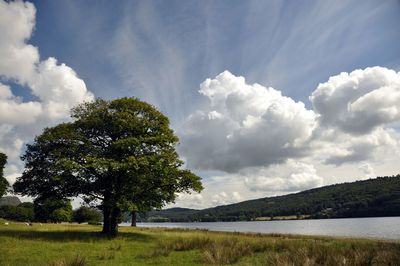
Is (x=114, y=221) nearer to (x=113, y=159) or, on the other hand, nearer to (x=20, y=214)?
(x=113, y=159)

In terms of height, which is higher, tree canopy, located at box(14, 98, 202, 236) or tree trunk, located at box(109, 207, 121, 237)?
tree canopy, located at box(14, 98, 202, 236)

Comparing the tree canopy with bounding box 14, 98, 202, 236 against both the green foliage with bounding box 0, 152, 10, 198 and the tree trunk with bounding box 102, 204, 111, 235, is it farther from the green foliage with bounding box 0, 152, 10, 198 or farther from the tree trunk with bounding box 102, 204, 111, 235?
the green foliage with bounding box 0, 152, 10, 198

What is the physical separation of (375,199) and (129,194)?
578 feet

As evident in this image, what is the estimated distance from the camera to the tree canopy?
33031 mm

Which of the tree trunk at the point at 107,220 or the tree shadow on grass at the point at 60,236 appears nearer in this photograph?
the tree shadow on grass at the point at 60,236

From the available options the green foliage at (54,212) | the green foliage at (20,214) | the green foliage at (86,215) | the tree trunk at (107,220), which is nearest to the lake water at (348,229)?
the green foliage at (86,215)

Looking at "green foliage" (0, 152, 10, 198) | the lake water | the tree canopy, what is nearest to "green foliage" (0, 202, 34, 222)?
"green foliage" (0, 152, 10, 198)

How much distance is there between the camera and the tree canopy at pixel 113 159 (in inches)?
1300

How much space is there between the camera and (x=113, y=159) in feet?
105

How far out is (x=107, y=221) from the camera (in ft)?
118

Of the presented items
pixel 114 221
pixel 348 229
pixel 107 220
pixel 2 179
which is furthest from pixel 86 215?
pixel 348 229

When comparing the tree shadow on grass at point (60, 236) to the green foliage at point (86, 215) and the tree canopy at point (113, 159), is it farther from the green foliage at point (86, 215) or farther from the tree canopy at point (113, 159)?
the green foliage at point (86, 215)

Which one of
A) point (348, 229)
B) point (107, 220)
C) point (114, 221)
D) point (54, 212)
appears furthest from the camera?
point (54, 212)

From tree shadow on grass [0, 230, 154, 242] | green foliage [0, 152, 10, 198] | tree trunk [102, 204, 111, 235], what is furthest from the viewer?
green foliage [0, 152, 10, 198]
